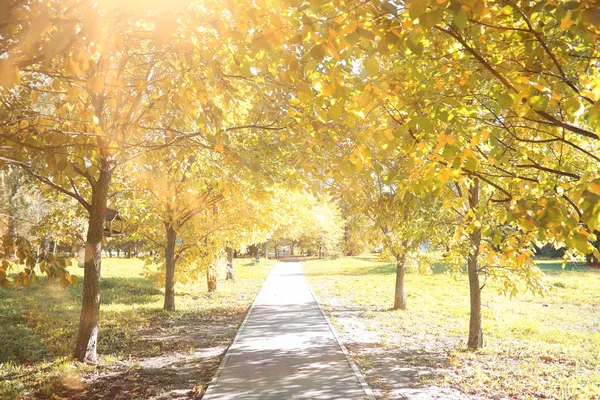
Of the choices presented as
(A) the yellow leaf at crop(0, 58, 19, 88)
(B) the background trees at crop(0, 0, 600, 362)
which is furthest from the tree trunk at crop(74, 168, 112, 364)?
(A) the yellow leaf at crop(0, 58, 19, 88)

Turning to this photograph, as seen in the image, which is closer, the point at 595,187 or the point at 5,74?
the point at 595,187

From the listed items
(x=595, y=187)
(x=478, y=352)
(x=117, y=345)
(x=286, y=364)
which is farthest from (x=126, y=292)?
(x=595, y=187)

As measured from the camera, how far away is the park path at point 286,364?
652cm

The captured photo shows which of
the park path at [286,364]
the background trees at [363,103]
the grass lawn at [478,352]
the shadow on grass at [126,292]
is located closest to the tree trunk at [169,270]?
the shadow on grass at [126,292]

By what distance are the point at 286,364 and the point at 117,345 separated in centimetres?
443

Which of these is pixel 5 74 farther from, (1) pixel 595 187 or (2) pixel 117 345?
(2) pixel 117 345

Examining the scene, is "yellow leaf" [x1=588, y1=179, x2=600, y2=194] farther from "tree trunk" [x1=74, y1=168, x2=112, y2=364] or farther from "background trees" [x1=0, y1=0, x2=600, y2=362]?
"tree trunk" [x1=74, y1=168, x2=112, y2=364]

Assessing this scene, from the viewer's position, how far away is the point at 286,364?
804 cm

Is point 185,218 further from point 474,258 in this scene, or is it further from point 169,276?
point 474,258

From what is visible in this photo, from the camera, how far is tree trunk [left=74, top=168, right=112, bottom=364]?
812 cm

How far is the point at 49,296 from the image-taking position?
1680 centimetres

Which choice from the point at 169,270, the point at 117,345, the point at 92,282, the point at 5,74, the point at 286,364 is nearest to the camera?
the point at 5,74

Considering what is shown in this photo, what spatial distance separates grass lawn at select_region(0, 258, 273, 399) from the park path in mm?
459

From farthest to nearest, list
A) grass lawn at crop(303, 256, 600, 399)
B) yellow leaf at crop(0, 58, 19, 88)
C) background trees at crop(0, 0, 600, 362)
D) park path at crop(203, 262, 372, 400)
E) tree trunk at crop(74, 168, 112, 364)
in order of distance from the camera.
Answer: tree trunk at crop(74, 168, 112, 364) → grass lawn at crop(303, 256, 600, 399) → park path at crop(203, 262, 372, 400) → background trees at crop(0, 0, 600, 362) → yellow leaf at crop(0, 58, 19, 88)
